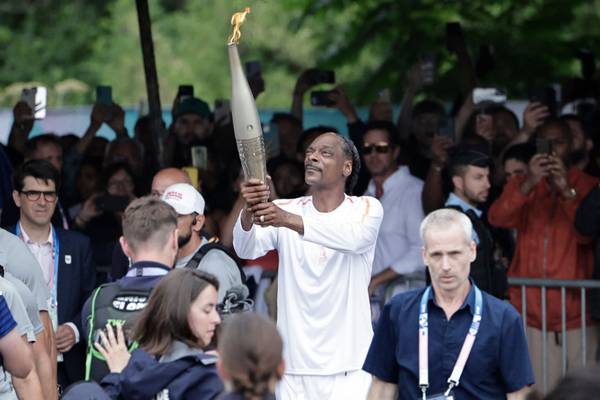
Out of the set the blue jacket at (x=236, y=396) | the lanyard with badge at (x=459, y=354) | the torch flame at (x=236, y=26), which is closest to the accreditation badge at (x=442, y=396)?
the lanyard with badge at (x=459, y=354)

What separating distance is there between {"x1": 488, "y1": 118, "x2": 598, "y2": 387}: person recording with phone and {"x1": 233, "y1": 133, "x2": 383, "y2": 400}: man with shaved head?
2.40 meters

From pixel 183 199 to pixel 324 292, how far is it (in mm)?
1058

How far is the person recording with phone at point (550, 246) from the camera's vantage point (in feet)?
30.9

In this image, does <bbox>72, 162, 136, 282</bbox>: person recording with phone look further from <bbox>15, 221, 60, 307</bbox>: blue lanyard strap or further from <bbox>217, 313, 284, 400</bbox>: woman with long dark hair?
<bbox>217, 313, 284, 400</bbox>: woman with long dark hair

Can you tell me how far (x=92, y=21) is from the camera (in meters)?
31.2

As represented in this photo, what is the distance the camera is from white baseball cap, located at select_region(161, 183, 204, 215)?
7.63 m

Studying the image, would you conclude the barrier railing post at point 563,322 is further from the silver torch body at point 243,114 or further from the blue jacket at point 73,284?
the silver torch body at point 243,114

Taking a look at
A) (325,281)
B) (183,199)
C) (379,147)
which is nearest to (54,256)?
(183,199)

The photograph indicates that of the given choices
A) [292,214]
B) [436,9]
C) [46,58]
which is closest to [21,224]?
[292,214]

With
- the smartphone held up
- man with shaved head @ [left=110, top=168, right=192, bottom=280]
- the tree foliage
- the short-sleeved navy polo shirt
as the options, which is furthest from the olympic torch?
the tree foliage

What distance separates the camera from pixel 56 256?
28.5 feet

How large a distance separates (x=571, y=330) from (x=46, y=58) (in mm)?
22659

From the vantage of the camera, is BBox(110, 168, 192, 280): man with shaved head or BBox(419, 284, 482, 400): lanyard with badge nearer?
BBox(419, 284, 482, 400): lanyard with badge

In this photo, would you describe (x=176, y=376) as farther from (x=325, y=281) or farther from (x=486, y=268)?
(x=486, y=268)
